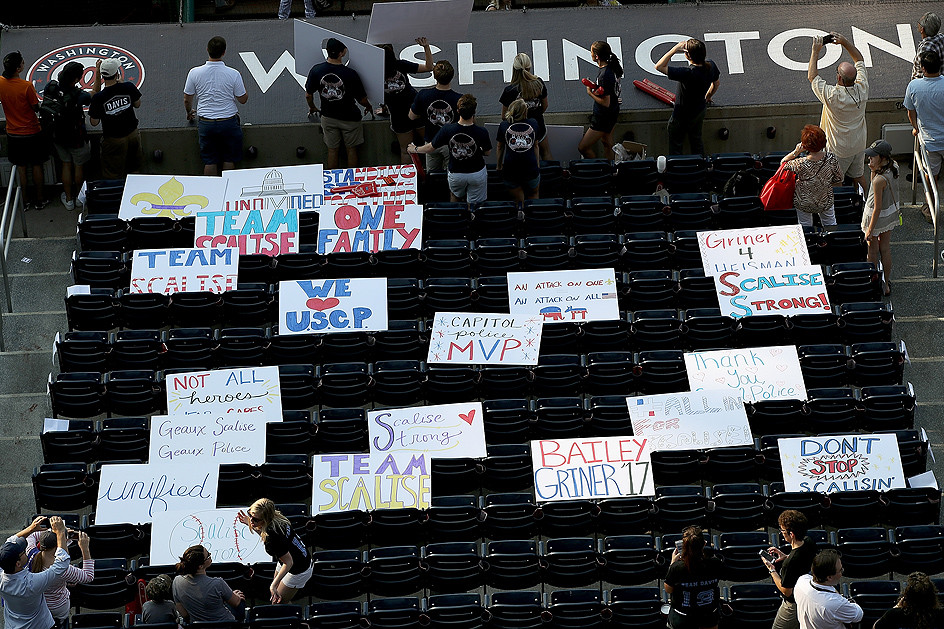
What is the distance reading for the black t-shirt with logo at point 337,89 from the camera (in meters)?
15.2

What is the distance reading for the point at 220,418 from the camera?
12.7 m

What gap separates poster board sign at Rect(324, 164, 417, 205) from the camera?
15.1 metres

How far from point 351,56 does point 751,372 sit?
563cm

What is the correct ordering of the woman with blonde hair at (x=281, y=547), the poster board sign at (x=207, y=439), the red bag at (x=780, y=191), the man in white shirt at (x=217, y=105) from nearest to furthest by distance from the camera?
the woman with blonde hair at (x=281, y=547)
the poster board sign at (x=207, y=439)
the red bag at (x=780, y=191)
the man in white shirt at (x=217, y=105)

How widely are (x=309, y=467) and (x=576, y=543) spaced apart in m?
2.43

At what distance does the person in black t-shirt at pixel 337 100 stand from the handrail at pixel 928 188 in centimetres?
598

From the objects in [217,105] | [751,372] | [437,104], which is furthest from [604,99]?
[217,105]

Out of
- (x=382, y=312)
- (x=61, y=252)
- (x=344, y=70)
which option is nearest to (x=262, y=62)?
(x=344, y=70)

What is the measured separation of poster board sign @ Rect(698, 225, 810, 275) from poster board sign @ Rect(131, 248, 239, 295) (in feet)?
15.6

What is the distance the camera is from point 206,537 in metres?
11.6

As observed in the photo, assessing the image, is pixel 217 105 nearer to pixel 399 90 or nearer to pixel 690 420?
pixel 399 90

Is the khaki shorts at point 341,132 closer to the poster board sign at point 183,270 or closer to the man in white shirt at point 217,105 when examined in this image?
the man in white shirt at point 217,105

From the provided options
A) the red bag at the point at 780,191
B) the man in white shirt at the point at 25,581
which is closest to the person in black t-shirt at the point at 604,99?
the red bag at the point at 780,191

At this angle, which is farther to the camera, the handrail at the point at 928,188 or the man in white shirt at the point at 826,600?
the handrail at the point at 928,188
